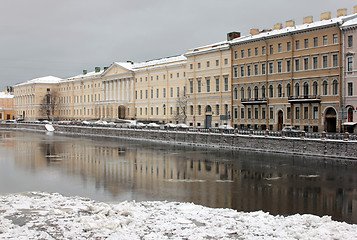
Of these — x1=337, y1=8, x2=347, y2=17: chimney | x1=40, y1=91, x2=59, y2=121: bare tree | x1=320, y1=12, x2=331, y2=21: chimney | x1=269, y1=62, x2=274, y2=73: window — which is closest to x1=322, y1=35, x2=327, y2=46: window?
x1=320, y1=12, x2=331, y2=21: chimney

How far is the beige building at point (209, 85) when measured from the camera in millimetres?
59344

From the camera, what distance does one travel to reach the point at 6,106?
148625 millimetres

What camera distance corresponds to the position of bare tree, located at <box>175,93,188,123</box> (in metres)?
67.9

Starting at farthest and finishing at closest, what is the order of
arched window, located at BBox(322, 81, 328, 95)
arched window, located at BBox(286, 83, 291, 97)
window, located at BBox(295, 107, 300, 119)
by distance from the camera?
arched window, located at BBox(286, 83, 291, 97), window, located at BBox(295, 107, 300, 119), arched window, located at BBox(322, 81, 328, 95)

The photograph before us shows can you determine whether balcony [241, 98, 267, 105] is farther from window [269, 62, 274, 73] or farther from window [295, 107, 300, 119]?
window [295, 107, 300, 119]

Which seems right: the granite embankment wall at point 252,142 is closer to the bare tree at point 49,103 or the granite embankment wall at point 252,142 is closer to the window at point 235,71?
the window at point 235,71

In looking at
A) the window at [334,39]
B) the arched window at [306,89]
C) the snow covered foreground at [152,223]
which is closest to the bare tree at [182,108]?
the arched window at [306,89]

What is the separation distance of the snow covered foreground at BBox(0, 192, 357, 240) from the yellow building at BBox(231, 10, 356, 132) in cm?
3091

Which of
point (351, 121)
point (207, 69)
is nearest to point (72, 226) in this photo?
point (351, 121)

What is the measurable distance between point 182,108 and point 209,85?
781 cm

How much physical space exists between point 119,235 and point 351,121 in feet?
114

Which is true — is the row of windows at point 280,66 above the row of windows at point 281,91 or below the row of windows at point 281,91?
above

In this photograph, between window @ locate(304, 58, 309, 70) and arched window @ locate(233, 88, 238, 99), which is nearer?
window @ locate(304, 58, 309, 70)

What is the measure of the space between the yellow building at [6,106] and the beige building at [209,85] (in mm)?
100756
